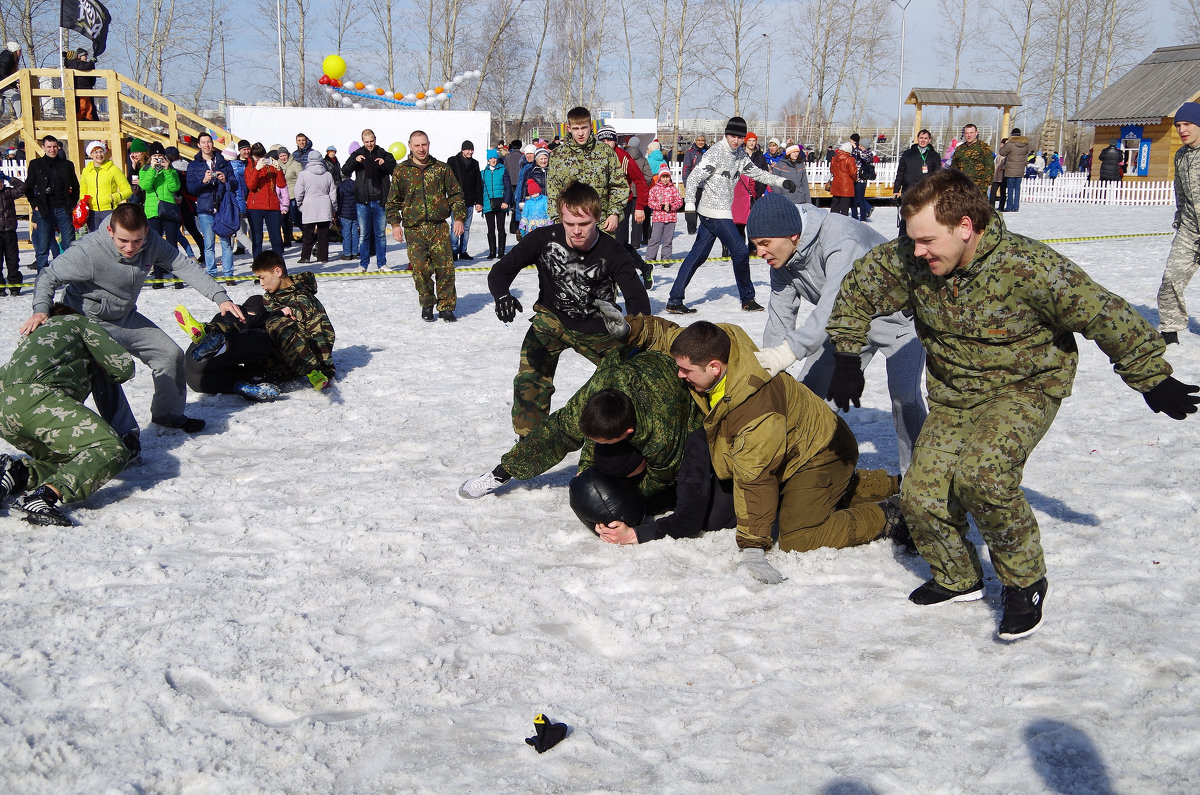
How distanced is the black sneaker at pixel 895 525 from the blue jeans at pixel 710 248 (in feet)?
19.2

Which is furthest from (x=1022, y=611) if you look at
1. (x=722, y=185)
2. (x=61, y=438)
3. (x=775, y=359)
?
(x=722, y=185)

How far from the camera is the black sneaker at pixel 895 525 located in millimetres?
4238

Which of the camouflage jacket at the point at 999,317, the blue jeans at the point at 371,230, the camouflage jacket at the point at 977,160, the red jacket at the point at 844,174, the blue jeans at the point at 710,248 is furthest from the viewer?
the red jacket at the point at 844,174

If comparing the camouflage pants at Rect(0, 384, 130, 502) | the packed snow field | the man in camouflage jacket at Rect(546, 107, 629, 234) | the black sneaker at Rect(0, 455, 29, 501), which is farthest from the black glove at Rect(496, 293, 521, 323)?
the man in camouflage jacket at Rect(546, 107, 629, 234)

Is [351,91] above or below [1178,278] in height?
above

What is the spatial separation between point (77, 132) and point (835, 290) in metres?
19.3

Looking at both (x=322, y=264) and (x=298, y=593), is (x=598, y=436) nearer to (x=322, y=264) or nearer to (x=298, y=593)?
(x=298, y=593)

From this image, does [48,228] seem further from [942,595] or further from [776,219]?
[942,595]

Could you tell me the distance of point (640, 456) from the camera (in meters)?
4.28

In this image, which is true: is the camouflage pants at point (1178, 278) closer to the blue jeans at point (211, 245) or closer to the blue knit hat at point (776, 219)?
the blue knit hat at point (776, 219)

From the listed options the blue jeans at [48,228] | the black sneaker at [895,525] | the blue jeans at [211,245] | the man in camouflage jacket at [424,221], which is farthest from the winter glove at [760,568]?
the blue jeans at [48,228]

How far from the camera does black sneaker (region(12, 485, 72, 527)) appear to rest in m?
4.41

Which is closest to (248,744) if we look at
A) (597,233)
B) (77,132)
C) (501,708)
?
(501,708)

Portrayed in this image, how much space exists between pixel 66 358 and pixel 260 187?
8.41 m
